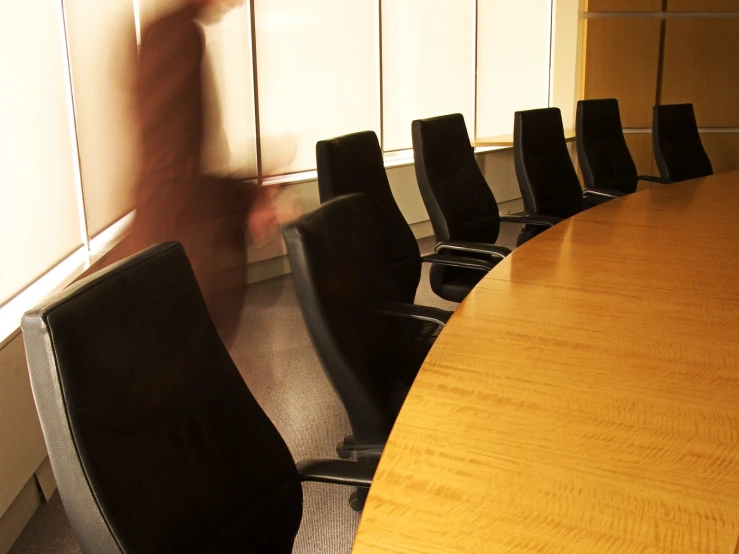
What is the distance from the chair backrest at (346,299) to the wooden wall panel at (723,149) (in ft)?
19.1

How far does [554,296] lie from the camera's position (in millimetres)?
1706

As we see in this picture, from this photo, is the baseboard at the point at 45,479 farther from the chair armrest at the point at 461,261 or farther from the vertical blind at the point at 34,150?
the chair armrest at the point at 461,261

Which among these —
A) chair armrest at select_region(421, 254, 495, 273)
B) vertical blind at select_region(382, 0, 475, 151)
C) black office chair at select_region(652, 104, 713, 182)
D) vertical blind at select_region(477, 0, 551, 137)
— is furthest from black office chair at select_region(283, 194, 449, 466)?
vertical blind at select_region(477, 0, 551, 137)

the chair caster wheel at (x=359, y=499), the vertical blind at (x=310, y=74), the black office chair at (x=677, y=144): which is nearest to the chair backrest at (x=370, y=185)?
the chair caster wheel at (x=359, y=499)

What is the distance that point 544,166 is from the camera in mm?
3512

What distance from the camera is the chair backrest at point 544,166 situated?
133 inches

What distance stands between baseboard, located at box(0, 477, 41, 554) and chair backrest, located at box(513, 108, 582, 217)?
7.56ft

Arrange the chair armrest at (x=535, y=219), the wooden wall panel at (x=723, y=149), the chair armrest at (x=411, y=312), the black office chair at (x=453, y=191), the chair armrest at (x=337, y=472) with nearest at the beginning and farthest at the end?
1. the chair armrest at (x=337, y=472)
2. the chair armrest at (x=411, y=312)
3. the black office chair at (x=453, y=191)
4. the chair armrest at (x=535, y=219)
5. the wooden wall panel at (x=723, y=149)

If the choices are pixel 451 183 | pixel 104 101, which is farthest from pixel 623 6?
pixel 104 101

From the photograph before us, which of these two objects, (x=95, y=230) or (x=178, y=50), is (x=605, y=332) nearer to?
(x=95, y=230)

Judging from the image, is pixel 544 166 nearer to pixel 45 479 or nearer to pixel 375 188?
pixel 375 188

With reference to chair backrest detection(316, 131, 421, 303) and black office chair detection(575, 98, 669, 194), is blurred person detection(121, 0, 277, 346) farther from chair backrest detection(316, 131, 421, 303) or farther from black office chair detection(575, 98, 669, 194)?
black office chair detection(575, 98, 669, 194)

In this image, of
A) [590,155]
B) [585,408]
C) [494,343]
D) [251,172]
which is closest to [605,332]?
[494,343]

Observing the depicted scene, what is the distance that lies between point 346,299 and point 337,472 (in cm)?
40
